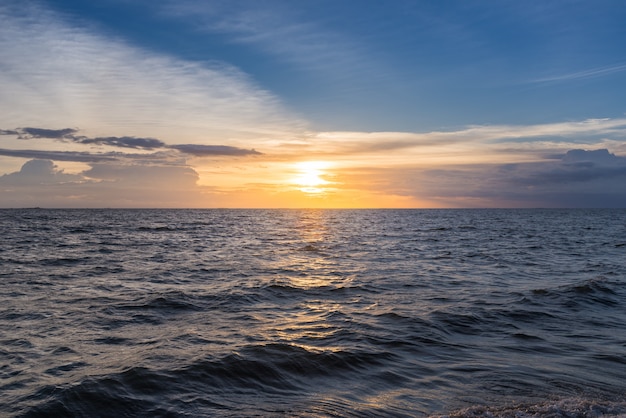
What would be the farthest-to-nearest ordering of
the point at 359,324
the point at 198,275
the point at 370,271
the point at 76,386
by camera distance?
the point at 370,271 → the point at 198,275 → the point at 359,324 → the point at 76,386

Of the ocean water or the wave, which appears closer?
the wave

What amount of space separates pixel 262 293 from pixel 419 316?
21.1 ft

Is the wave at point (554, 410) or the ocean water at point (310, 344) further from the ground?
the wave at point (554, 410)

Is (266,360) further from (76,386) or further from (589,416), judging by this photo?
(589,416)

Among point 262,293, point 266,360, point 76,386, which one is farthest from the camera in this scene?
point 262,293

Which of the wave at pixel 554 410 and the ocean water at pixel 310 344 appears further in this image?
the ocean water at pixel 310 344

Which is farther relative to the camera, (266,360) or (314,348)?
(314,348)

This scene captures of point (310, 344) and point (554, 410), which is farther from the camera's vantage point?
point (310, 344)

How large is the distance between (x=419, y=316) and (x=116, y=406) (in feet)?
30.0

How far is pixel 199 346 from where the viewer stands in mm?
11000

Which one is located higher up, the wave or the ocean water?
the wave

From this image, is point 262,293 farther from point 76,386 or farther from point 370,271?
point 76,386

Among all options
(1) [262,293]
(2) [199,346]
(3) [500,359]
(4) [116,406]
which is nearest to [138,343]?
(2) [199,346]

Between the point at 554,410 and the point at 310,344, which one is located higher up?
the point at 554,410
